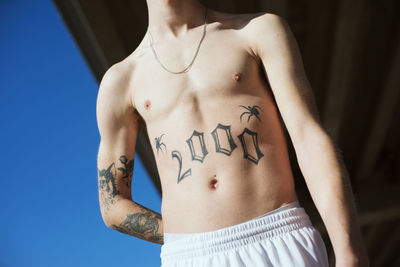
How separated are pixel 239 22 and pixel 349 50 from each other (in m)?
5.11

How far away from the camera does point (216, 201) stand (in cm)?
179

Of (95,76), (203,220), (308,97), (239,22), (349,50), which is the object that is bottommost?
(349,50)

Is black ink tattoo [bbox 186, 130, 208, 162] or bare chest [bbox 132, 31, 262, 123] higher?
bare chest [bbox 132, 31, 262, 123]

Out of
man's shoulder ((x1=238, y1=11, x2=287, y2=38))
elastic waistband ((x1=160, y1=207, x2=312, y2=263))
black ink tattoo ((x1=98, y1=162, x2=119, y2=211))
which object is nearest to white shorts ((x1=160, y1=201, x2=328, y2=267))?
elastic waistband ((x1=160, y1=207, x2=312, y2=263))

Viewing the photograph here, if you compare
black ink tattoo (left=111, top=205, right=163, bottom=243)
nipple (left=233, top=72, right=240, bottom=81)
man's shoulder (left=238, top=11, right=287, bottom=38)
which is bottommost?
black ink tattoo (left=111, top=205, right=163, bottom=243)

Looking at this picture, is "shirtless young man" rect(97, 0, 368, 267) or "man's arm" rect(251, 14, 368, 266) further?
"shirtless young man" rect(97, 0, 368, 267)

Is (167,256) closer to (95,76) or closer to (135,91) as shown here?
(135,91)

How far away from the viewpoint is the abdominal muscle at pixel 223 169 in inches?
69.6

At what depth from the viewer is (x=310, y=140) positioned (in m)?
1.72

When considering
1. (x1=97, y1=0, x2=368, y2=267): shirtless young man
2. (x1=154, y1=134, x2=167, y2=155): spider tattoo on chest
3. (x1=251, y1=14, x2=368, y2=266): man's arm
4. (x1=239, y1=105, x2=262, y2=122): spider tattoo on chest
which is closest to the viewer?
(x1=251, y1=14, x2=368, y2=266): man's arm

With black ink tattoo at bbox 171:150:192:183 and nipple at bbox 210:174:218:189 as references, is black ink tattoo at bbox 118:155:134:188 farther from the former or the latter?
nipple at bbox 210:174:218:189

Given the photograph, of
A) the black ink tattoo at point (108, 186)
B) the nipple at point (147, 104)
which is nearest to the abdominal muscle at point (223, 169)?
the nipple at point (147, 104)

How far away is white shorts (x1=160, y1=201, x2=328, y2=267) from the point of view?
1.73 m

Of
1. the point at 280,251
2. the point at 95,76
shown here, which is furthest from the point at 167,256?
the point at 95,76
